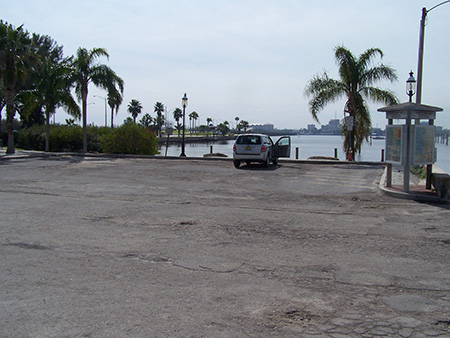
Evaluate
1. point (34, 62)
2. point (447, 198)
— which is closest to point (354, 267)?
point (447, 198)

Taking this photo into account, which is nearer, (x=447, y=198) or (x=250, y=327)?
(x=250, y=327)

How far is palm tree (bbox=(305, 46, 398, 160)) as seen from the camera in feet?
88.9

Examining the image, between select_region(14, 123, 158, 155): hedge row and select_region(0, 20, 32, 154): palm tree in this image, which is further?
select_region(14, 123, 158, 155): hedge row

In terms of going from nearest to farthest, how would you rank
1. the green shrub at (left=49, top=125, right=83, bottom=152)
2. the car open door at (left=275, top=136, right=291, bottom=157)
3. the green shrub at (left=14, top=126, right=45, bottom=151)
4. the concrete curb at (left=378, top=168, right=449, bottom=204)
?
1. the concrete curb at (left=378, top=168, right=449, bottom=204)
2. the car open door at (left=275, top=136, right=291, bottom=157)
3. the green shrub at (left=49, top=125, right=83, bottom=152)
4. the green shrub at (left=14, top=126, right=45, bottom=151)

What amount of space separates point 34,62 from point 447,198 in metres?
27.0

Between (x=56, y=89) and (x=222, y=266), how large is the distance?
95.6ft

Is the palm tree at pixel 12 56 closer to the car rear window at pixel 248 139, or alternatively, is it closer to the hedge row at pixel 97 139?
the hedge row at pixel 97 139

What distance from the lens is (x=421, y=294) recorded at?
5.05 meters

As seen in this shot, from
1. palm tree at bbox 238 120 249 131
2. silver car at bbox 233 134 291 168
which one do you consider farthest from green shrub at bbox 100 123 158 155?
palm tree at bbox 238 120 249 131

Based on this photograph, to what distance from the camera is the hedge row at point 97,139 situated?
30.1 meters

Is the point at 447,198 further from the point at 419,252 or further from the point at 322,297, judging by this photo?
the point at 322,297

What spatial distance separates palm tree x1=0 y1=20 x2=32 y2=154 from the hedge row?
6.60 metres

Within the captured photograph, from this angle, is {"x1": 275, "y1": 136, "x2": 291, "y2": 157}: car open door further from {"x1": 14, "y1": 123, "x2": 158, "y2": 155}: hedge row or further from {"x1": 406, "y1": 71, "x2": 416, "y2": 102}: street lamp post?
{"x1": 14, "y1": 123, "x2": 158, "y2": 155}: hedge row

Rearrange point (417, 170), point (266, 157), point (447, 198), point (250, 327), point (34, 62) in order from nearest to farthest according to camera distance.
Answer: point (250, 327)
point (447, 198)
point (417, 170)
point (266, 157)
point (34, 62)
